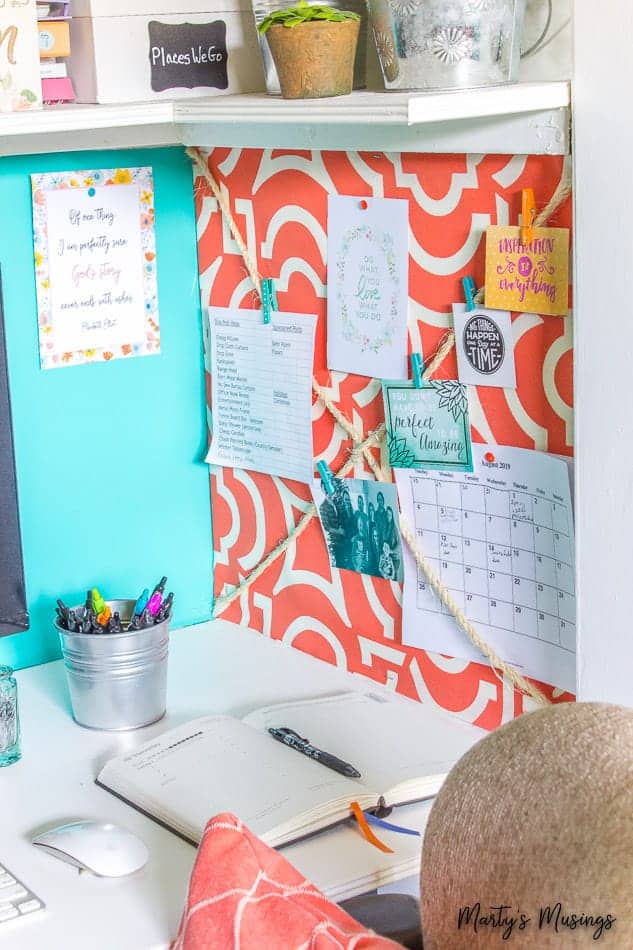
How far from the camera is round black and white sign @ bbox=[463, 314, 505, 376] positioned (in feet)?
3.87

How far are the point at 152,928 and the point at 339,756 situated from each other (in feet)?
1.02

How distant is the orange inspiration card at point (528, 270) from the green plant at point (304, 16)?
24 cm

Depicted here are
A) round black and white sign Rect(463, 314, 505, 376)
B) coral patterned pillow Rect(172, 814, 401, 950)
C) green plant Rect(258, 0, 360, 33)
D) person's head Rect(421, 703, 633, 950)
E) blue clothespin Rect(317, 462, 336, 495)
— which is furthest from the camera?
blue clothespin Rect(317, 462, 336, 495)

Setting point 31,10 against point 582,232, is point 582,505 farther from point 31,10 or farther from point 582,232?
point 31,10

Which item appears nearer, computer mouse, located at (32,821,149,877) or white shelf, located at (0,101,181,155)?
computer mouse, located at (32,821,149,877)

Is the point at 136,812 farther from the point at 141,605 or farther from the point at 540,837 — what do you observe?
the point at 540,837

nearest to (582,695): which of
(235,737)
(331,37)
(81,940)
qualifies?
(235,737)

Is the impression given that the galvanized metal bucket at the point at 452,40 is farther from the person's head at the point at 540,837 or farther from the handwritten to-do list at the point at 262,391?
the person's head at the point at 540,837

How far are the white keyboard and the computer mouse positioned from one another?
0.05 m

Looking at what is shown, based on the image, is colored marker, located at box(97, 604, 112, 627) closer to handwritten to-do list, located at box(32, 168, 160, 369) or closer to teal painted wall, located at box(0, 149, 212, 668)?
teal painted wall, located at box(0, 149, 212, 668)

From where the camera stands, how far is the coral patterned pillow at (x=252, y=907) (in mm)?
750

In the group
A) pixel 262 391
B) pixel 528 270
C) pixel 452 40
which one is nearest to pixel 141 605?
pixel 262 391

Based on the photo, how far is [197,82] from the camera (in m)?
1.31

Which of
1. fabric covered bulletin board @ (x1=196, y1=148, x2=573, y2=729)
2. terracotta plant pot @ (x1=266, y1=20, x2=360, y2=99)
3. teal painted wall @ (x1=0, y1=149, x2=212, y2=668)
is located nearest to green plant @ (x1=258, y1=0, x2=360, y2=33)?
terracotta plant pot @ (x1=266, y1=20, x2=360, y2=99)
